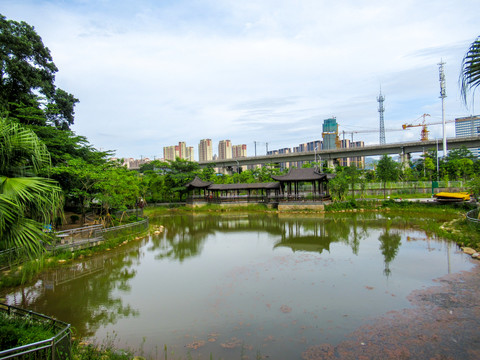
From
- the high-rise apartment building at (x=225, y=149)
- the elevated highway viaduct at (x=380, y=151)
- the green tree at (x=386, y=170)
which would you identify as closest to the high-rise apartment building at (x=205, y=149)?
the high-rise apartment building at (x=225, y=149)

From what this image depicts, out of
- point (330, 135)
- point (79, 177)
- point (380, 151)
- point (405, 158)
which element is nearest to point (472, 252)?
point (79, 177)

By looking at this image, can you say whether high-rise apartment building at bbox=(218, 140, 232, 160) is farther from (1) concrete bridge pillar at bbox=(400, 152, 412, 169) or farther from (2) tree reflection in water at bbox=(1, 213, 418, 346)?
(2) tree reflection in water at bbox=(1, 213, 418, 346)

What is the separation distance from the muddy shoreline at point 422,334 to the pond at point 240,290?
320 mm

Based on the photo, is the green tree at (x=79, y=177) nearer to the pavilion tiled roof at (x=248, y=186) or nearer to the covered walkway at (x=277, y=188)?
the covered walkway at (x=277, y=188)

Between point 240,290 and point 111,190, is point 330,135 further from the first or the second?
point 240,290

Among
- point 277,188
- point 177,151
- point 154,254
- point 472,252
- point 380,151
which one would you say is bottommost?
point 154,254

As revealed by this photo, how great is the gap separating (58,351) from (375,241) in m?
15.5

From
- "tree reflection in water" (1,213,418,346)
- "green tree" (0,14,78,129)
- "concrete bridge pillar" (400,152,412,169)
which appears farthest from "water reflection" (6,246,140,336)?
"concrete bridge pillar" (400,152,412,169)

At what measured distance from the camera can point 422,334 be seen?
260 inches

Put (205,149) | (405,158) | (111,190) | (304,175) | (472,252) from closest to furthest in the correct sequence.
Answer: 1. (472,252)
2. (111,190)
3. (304,175)
4. (405,158)
5. (205,149)

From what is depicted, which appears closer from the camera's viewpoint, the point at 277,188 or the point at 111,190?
the point at 111,190

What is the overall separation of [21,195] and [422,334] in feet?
26.8

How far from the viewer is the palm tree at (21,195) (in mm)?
4375

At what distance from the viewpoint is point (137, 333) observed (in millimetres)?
7242
